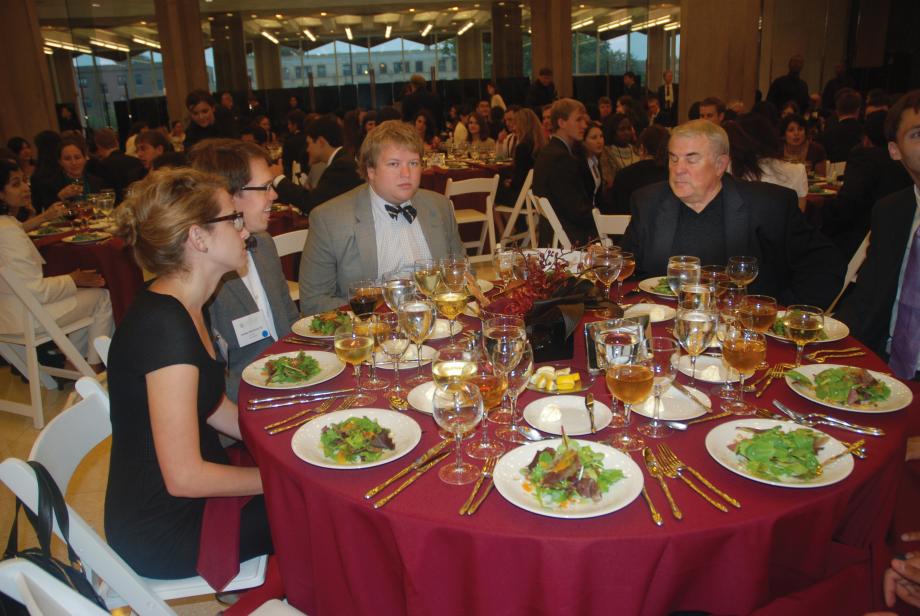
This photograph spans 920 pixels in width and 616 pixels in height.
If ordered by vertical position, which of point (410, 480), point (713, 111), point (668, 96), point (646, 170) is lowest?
point (410, 480)

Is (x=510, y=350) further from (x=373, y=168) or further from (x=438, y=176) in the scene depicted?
(x=438, y=176)

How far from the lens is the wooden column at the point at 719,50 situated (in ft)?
31.2

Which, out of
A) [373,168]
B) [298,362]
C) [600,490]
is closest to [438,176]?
[373,168]

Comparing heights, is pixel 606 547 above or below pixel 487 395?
below

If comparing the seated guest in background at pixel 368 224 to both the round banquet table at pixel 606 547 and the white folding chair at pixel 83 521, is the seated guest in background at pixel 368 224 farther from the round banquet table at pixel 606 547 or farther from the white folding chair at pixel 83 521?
the round banquet table at pixel 606 547

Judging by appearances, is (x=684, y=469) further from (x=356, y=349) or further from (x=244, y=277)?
(x=244, y=277)

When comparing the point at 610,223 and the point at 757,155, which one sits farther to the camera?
the point at 757,155

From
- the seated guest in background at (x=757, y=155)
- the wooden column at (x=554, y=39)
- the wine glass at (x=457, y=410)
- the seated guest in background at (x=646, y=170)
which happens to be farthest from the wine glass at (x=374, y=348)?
the wooden column at (x=554, y=39)

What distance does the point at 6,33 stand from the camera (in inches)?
390

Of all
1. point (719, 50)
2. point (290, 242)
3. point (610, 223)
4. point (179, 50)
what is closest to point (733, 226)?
point (610, 223)

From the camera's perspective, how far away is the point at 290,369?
2.07m

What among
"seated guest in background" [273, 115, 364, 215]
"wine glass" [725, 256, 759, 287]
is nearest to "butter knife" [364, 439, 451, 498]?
"wine glass" [725, 256, 759, 287]

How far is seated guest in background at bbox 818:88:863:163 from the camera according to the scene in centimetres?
671

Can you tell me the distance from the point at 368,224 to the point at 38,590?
92.5 inches
